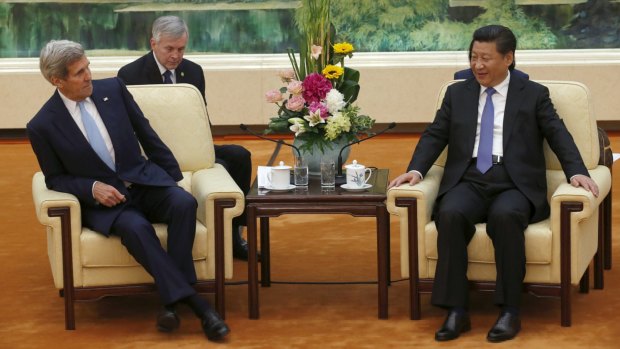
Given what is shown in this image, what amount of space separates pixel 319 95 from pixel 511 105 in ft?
2.74

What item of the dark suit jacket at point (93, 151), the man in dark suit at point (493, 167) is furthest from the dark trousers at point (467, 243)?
the dark suit jacket at point (93, 151)

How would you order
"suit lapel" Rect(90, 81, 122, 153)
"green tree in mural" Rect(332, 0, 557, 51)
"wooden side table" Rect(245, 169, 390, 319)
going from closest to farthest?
1. "wooden side table" Rect(245, 169, 390, 319)
2. "suit lapel" Rect(90, 81, 122, 153)
3. "green tree in mural" Rect(332, 0, 557, 51)

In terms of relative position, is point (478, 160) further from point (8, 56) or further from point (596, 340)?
point (8, 56)

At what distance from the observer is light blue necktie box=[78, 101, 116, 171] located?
5.01 m

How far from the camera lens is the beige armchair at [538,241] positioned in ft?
15.4

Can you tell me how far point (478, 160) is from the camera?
5090mm

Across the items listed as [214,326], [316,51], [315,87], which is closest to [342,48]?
[316,51]

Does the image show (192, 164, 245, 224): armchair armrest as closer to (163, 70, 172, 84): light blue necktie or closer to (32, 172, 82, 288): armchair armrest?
(32, 172, 82, 288): armchair armrest

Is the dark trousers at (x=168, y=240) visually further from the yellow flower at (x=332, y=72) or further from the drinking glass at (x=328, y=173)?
the yellow flower at (x=332, y=72)

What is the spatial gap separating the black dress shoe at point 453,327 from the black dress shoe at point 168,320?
104 centimetres

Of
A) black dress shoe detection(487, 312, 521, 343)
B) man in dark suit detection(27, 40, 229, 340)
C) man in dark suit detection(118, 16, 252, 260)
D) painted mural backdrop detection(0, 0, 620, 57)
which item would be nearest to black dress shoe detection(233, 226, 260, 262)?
man in dark suit detection(118, 16, 252, 260)

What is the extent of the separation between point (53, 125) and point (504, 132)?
1.90 meters

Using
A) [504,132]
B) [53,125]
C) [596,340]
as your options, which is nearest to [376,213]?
[504,132]

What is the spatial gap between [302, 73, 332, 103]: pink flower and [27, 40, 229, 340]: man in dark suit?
685 millimetres
